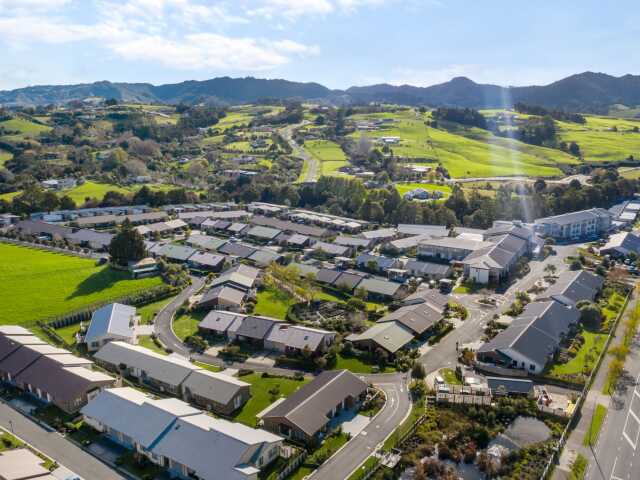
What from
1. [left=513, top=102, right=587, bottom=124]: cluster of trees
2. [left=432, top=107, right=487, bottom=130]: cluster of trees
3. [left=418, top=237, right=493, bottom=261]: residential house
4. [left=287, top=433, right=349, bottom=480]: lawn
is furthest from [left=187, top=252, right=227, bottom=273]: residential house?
[left=513, top=102, right=587, bottom=124]: cluster of trees

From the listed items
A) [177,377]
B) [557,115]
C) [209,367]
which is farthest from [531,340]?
[557,115]

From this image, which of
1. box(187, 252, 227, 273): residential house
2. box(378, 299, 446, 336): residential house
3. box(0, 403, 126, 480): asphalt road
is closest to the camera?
box(0, 403, 126, 480): asphalt road

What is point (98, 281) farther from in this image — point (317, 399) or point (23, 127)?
point (23, 127)

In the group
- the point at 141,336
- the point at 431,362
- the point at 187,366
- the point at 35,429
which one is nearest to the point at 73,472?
the point at 35,429

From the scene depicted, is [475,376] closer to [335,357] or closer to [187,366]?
[335,357]

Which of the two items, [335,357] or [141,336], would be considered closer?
[335,357]

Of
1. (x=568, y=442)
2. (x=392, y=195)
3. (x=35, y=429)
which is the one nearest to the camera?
(x=568, y=442)

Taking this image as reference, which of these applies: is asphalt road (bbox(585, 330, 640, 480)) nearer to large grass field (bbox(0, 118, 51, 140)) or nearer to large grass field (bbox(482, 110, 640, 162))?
large grass field (bbox(482, 110, 640, 162))

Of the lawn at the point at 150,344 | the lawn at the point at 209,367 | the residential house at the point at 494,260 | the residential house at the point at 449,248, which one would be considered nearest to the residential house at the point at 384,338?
the lawn at the point at 209,367
